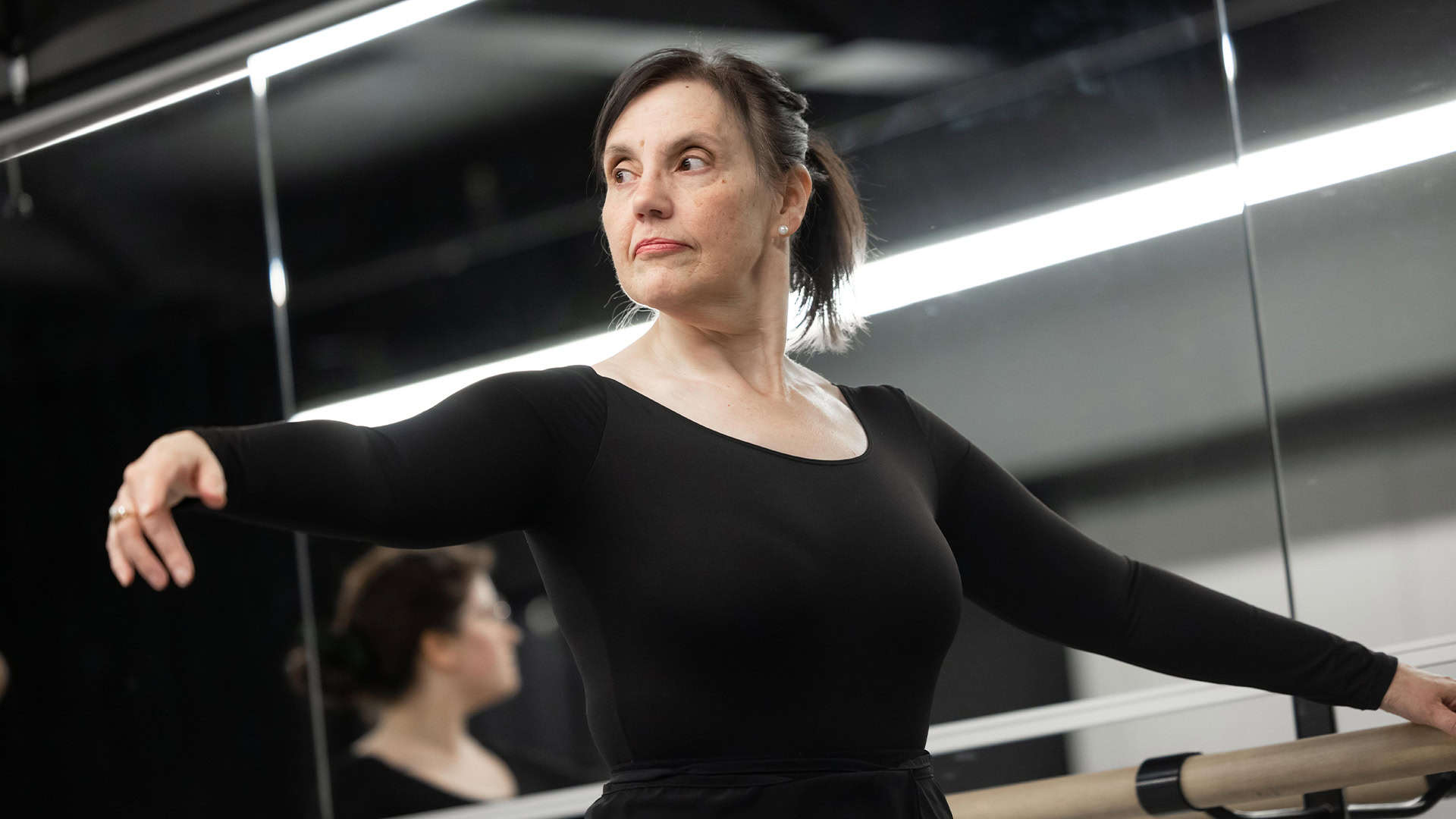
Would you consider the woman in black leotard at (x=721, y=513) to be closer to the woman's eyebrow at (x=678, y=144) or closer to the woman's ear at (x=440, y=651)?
the woman's eyebrow at (x=678, y=144)

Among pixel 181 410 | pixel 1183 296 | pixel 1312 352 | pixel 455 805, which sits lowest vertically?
pixel 455 805

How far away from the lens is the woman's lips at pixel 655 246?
1.27m

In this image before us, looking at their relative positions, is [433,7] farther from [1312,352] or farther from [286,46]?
[1312,352]

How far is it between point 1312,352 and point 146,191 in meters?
2.20

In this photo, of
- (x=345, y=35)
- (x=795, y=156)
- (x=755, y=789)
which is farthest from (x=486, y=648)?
(x=755, y=789)

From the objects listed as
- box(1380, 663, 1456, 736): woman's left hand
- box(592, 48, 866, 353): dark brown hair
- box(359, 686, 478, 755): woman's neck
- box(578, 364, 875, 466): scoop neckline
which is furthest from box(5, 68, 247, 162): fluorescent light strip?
box(1380, 663, 1456, 736): woman's left hand

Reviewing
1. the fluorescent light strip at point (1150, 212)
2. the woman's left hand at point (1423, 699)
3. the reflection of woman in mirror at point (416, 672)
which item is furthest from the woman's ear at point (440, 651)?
the woman's left hand at point (1423, 699)

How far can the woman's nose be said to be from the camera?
49.9 inches

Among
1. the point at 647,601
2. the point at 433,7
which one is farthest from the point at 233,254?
the point at 647,601

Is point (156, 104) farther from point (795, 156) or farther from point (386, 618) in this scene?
point (795, 156)

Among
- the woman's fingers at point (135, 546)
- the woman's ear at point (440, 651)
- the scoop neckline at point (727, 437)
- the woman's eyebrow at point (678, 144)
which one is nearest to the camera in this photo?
the woman's fingers at point (135, 546)

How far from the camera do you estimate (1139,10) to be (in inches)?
83.0

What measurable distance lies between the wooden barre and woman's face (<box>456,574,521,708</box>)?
1269 millimetres

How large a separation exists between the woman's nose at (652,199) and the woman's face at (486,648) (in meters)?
1.56
